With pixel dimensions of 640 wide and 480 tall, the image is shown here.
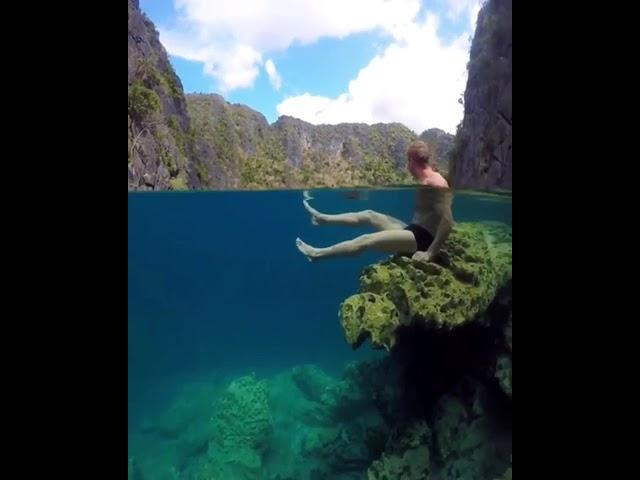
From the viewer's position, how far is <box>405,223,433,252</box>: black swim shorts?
3.63m

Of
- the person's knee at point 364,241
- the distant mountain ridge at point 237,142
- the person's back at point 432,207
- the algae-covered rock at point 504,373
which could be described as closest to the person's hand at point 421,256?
the person's back at point 432,207

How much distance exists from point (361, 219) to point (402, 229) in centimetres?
25

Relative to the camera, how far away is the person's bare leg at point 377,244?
3.63 meters

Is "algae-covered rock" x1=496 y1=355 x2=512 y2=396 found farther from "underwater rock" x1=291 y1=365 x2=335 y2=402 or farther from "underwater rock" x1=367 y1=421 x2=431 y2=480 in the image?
"underwater rock" x1=291 y1=365 x2=335 y2=402

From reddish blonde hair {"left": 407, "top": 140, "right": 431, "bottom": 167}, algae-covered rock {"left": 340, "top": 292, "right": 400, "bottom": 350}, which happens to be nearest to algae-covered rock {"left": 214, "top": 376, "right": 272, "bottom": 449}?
algae-covered rock {"left": 340, "top": 292, "right": 400, "bottom": 350}

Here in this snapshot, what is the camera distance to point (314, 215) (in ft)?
12.3

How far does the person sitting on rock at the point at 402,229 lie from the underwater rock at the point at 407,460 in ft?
3.52

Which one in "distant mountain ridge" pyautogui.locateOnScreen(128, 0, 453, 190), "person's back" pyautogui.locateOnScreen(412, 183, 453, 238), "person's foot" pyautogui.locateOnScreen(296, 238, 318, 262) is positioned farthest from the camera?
"person's foot" pyautogui.locateOnScreen(296, 238, 318, 262)

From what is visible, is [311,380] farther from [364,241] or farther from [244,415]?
[364,241]

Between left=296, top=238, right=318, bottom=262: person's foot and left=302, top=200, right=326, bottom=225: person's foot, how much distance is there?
15 cm

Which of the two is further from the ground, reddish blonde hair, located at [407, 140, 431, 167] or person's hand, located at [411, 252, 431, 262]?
reddish blonde hair, located at [407, 140, 431, 167]
